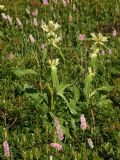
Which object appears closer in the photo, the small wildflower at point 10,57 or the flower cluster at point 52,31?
the flower cluster at point 52,31

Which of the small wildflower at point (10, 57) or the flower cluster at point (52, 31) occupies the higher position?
the small wildflower at point (10, 57)

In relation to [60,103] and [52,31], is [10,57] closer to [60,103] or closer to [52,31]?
[60,103]

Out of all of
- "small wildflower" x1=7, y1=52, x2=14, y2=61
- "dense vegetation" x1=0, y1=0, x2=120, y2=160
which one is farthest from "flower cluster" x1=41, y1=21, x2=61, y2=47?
"small wildflower" x1=7, y1=52, x2=14, y2=61

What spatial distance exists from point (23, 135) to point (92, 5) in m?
6.78

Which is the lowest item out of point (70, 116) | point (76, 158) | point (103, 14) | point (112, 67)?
point (76, 158)

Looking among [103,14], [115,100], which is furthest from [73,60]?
[103,14]

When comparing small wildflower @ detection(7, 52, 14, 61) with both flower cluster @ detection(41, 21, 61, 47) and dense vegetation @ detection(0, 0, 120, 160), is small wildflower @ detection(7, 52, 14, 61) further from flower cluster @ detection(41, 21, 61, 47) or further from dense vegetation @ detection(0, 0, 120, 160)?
flower cluster @ detection(41, 21, 61, 47)

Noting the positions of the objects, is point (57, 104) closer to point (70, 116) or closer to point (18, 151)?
point (70, 116)

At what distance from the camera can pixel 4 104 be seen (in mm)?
7711

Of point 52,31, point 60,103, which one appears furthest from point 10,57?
point 52,31

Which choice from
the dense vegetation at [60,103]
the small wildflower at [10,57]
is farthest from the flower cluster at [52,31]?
the small wildflower at [10,57]

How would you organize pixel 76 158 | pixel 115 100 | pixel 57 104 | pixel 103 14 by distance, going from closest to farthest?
1. pixel 76 158
2. pixel 57 104
3. pixel 115 100
4. pixel 103 14

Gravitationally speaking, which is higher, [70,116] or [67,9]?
[67,9]

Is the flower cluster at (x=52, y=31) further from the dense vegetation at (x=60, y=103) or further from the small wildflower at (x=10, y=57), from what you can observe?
the small wildflower at (x=10, y=57)
